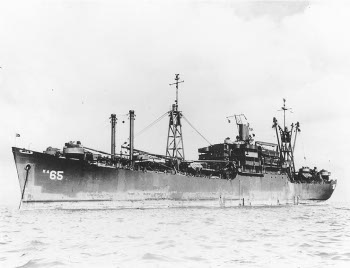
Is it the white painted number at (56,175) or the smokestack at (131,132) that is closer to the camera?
the white painted number at (56,175)

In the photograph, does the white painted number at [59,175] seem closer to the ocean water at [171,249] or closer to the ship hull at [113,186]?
the ship hull at [113,186]

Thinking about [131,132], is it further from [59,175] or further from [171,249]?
[171,249]

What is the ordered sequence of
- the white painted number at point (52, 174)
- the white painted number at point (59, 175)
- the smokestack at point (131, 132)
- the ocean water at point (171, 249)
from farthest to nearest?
the smokestack at point (131, 132), the white painted number at point (59, 175), the white painted number at point (52, 174), the ocean water at point (171, 249)

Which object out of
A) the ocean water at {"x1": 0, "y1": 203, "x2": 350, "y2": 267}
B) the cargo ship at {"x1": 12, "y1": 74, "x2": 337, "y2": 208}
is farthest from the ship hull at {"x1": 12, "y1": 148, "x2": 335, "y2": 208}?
the ocean water at {"x1": 0, "y1": 203, "x2": 350, "y2": 267}

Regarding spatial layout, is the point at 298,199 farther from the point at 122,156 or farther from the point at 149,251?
the point at 149,251

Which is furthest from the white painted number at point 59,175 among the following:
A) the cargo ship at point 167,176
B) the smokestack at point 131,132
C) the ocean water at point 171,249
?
the ocean water at point 171,249

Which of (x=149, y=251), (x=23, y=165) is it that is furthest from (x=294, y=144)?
(x=149, y=251)

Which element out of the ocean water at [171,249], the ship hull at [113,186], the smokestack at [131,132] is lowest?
the ocean water at [171,249]

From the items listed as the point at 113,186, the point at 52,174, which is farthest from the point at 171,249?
the point at 113,186
